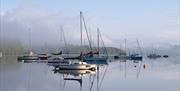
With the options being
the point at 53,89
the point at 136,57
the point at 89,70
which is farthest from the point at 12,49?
the point at 53,89

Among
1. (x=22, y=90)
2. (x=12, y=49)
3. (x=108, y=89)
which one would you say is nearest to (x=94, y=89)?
(x=108, y=89)

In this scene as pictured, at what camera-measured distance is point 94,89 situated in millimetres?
33812

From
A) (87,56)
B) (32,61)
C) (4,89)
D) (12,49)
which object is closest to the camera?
(4,89)

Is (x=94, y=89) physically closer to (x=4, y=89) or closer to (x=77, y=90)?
(x=77, y=90)

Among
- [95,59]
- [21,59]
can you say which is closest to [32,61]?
[21,59]

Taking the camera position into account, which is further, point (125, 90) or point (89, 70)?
point (89, 70)

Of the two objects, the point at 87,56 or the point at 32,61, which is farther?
the point at 32,61

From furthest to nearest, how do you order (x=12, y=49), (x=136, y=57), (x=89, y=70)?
1. (x=12, y=49)
2. (x=136, y=57)
3. (x=89, y=70)

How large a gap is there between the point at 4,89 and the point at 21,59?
250 feet

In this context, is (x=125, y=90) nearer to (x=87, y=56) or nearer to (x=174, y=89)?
(x=174, y=89)

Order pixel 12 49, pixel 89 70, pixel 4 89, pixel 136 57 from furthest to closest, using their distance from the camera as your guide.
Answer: pixel 12 49
pixel 136 57
pixel 89 70
pixel 4 89

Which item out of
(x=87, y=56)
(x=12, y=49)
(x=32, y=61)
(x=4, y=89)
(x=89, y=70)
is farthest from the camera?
(x=12, y=49)

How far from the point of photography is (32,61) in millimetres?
103938

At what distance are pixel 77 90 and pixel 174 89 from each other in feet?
24.6
